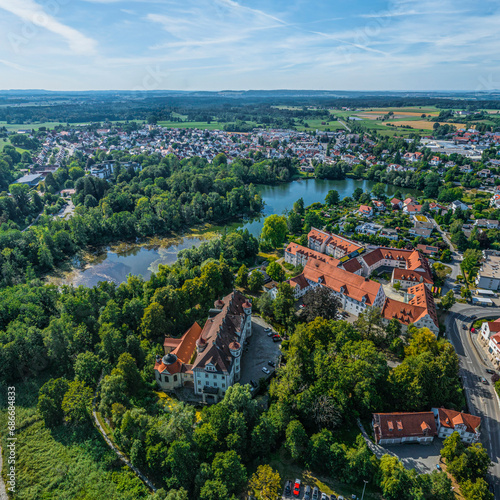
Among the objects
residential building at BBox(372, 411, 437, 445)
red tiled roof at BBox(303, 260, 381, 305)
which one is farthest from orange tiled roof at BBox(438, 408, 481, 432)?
red tiled roof at BBox(303, 260, 381, 305)

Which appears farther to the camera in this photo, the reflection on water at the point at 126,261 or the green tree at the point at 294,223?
the green tree at the point at 294,223

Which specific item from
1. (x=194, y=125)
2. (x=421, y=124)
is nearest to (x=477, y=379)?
(x=421, y=124)

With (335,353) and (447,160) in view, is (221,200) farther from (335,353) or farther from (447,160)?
(447,160)

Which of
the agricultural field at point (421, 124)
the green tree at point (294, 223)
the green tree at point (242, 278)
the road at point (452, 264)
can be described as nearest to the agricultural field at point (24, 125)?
the green tree at point (294, 223)

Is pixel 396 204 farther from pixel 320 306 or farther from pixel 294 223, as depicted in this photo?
pixel 320 306

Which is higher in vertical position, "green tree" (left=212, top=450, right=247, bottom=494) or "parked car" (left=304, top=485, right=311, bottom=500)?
"green tree" (left=212, top=450, right=247, bottom=494)

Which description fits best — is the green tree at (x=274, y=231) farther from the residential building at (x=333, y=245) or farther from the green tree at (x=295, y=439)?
the green tree at (x=295, y=439)

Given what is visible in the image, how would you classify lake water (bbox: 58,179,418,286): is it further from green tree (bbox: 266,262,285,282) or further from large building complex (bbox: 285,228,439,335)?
large building complex (bbox: 285,228,439,335)

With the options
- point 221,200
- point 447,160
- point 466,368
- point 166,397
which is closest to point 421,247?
point 466,368
